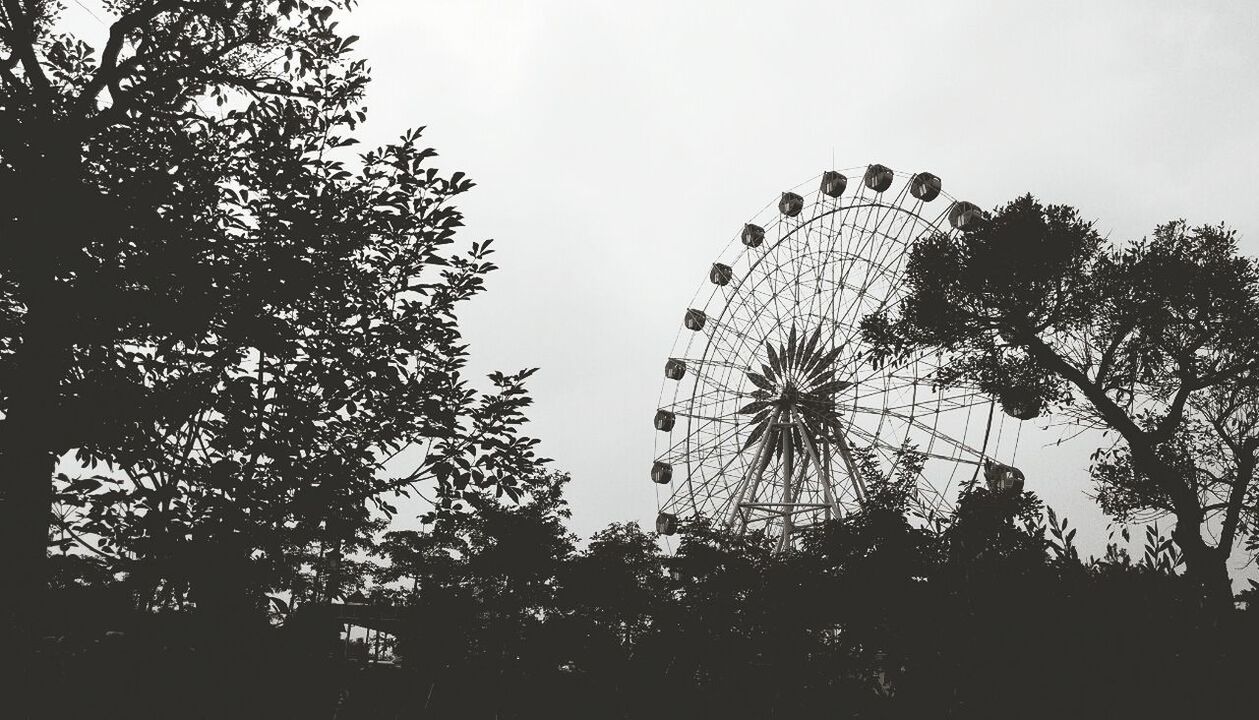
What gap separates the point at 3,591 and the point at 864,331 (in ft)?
67.0

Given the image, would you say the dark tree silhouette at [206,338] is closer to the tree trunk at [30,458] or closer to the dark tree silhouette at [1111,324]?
the tree trunk at [30,458]

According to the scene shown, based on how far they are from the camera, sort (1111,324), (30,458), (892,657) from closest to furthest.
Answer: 1. (30,458)
2. (892,657)
3. (1111,324)

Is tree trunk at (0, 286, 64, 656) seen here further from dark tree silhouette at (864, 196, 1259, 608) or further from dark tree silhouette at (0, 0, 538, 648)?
dark tree silhouette at (864, 196, 1259, 608)

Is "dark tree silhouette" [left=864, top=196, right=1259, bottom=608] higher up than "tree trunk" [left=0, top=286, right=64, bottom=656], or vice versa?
"dark tree silhouette" [left=864, top=196, right=1259, bottom=608]

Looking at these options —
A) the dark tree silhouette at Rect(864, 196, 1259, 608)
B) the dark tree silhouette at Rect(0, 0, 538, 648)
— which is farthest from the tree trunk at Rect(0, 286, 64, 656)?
the dark tree silhouette at Rect(864, 196, 1259, 608)

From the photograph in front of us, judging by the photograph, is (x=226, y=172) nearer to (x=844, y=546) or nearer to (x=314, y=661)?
(x=314, y=661)

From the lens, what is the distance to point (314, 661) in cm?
490

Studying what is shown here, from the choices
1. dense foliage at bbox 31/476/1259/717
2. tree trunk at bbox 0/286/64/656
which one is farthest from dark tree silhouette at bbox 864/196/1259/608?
tree trunk at bbox 0/286/64/656

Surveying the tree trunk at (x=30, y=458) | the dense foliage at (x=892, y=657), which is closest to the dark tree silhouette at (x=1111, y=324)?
the dense foliage at (x=892, y=657)

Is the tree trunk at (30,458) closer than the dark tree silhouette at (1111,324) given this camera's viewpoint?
Yes

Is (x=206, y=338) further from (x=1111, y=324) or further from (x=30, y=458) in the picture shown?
(x=1111, y=324)

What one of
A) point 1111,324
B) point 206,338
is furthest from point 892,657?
point 1111,324

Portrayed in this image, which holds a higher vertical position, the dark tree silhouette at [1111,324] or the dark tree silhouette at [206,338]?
the dark tree silhouette at [1111,324]

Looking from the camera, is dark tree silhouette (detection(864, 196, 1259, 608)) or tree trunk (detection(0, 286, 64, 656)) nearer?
tree trunk (detection(0, 286, 64, 656))
